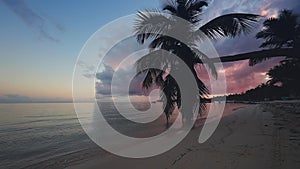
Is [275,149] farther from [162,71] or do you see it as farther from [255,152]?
[162,71]

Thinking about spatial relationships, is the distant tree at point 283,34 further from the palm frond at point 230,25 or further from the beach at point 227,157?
the beach at point 227,157

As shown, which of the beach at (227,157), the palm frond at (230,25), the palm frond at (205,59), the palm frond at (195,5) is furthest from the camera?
the palm frond at (195,5)

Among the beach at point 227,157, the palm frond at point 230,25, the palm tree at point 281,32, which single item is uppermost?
the palm tree at point 281,32

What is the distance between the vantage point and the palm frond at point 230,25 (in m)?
8.59

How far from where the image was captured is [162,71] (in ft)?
37.0

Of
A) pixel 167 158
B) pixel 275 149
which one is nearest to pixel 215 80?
pixel 275 149

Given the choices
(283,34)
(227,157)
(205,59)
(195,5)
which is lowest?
(227,157)

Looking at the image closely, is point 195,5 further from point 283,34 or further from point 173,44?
point 283,34

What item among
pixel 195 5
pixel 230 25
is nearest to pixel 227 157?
pixel 230 25

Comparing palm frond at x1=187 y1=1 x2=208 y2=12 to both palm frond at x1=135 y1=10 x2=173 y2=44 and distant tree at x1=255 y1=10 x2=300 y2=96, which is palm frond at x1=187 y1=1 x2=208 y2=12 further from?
distant tree at x1=255 y1=10 x2=300 y2=96

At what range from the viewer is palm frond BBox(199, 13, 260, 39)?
8587 mm

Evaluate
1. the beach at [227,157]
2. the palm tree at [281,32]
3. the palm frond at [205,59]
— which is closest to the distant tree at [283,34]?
the palm tree at [281,32]

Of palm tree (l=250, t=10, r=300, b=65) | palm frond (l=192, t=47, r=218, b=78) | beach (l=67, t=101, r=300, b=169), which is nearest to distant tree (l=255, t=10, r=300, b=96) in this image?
palm tree (l=250, t=10, r=300, b=65)

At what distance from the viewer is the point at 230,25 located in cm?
911
